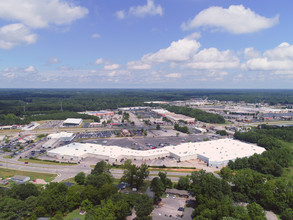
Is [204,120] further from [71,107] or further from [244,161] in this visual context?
[71,107]

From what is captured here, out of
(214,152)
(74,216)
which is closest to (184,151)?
(214,152)

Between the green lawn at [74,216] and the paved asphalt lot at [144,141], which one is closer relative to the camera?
the green lawn at [74,216]

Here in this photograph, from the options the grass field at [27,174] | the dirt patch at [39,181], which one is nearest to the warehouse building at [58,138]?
the grass field at [27,174]

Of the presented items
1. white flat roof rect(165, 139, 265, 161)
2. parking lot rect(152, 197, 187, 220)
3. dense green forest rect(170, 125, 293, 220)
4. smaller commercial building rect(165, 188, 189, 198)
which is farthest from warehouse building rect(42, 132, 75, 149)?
dense green forest rect(170, 125, 293, 220)

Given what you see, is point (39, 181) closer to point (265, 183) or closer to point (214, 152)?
point (265, 183)

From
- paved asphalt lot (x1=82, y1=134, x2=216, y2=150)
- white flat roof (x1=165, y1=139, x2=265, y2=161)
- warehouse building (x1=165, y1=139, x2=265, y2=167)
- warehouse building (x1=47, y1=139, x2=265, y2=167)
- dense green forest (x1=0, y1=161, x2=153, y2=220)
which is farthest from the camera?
paved asphalt lot (x1=82, y1=134, x2=216, y2=150)

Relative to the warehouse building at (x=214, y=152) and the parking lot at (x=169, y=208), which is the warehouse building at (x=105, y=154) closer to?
the warehouse building at (x=214, y=152)

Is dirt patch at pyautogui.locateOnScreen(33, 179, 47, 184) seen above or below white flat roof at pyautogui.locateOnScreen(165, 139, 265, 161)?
below

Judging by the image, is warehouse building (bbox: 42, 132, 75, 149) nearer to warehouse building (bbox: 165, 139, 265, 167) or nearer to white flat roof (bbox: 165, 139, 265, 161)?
warehouse building (bbox: 165, 139, 265, 167)

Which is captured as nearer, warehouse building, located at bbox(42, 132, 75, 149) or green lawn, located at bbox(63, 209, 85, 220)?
green lawn, located at bbox(63, 209, 85, 220)
